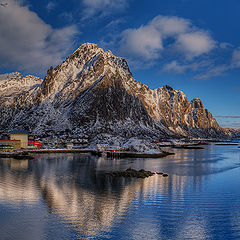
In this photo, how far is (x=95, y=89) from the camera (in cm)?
18762

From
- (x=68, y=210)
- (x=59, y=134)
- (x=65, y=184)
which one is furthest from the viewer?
(x=59, y=134)

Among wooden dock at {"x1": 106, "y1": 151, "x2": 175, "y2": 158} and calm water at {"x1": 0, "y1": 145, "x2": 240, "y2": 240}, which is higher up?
wooden dock at {"x1": 106, "y1": 151, "x2": 175, "y2": 158}

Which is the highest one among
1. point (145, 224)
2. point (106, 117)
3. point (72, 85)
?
point (72, 85)

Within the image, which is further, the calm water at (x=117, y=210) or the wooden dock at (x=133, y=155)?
the wooden dock at (x=133, y=155)

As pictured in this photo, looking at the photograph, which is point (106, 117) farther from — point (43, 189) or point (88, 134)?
point (43, 189)

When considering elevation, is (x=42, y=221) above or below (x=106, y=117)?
below

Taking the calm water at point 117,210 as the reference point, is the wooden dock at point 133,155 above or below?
above

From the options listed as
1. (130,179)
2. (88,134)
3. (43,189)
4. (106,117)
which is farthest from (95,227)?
(106,117)

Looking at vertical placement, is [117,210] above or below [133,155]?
below

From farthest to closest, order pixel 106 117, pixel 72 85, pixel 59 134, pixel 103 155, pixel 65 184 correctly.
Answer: pixel 72 85
pixel 106 117
pixel 59 134
pixel 103 155
pixel 65 184

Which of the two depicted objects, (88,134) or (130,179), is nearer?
(130,179)

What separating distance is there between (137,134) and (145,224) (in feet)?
534

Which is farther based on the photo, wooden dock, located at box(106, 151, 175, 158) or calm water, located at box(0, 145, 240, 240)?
wooden dock, located at box(106, 151, 175, 158)

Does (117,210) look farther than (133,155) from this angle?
No
